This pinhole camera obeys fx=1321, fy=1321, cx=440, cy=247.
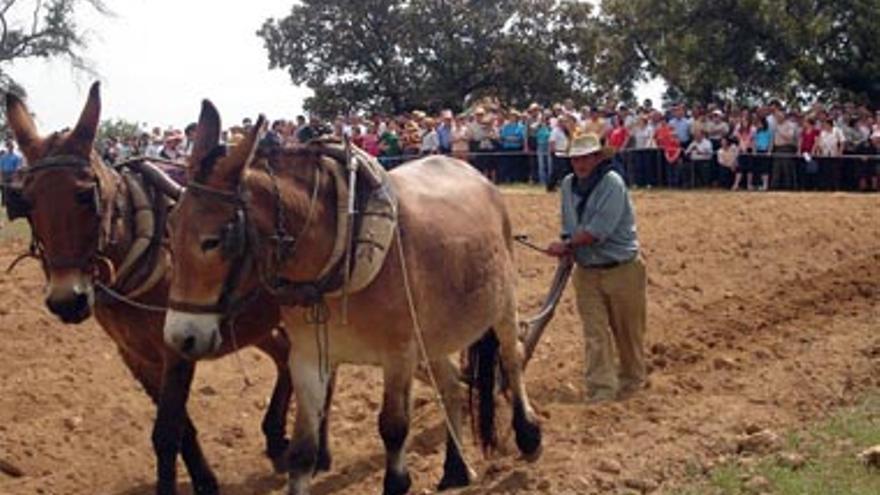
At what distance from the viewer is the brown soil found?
7.74 metres

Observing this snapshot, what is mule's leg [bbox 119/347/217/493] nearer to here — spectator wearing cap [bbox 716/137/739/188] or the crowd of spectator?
the crowd of spectator

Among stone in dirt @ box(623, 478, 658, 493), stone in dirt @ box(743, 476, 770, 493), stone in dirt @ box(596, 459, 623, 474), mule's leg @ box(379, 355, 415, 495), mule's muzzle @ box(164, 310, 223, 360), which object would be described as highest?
mule's muzzle @ box(164, 310, 223, 360)

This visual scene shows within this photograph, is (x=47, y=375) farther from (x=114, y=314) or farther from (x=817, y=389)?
(x=817, y=389)

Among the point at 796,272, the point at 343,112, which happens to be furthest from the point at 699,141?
the point at 343,112

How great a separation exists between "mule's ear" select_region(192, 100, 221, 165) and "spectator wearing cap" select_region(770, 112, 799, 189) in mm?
16040

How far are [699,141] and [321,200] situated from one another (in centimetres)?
1601

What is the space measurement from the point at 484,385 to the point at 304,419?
192 centimetres

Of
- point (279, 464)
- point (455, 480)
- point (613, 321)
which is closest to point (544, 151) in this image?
point (613, 321)

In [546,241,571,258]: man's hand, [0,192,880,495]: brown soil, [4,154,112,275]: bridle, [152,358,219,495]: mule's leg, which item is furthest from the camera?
[546,241,571,258]: man's hand

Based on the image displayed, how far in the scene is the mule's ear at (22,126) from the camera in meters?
7.33

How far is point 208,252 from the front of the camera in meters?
6.01

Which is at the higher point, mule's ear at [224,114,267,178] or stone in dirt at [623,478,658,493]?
mule's ear at [224,114,267,178]

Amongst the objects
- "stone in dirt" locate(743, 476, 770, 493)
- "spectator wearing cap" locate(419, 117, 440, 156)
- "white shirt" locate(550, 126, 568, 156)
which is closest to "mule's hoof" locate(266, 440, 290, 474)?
"stone in dirt" locate(743, 476, 770, 493)

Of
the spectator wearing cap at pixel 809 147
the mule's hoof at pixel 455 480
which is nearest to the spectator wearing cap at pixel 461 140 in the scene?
the spectator wearing cap at pixel 809 147
